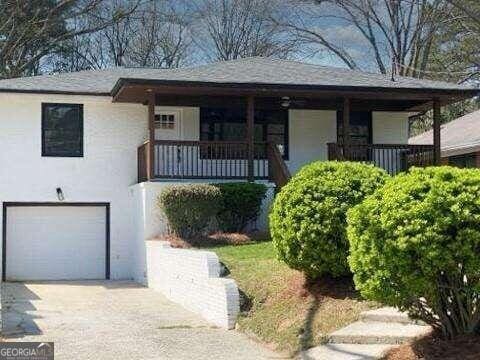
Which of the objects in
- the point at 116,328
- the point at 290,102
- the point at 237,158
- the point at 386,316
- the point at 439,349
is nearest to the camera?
the point at 439,349

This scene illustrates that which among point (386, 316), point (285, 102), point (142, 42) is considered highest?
point (142, 42)

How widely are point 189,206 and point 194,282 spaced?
13.5ft

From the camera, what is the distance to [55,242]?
21078mm

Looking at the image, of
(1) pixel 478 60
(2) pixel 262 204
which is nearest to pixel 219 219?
(2) pixel 262 204

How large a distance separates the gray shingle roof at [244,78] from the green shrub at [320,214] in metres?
7.76

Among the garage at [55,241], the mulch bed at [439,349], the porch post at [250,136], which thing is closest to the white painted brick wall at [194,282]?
the porch post at [250,136]

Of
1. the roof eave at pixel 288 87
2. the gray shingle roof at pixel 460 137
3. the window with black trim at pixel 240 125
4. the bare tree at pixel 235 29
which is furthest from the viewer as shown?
the bare tree at pixel 235 29

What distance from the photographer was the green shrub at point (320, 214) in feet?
36.5

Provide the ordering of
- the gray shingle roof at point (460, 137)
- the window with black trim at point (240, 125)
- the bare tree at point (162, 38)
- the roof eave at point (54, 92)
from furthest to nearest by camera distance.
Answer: the bare tree at point (162, 38) → the gray shingle roof at point (460, 137) → the window with black trim at point (240, 125) → the roof eave at point (54, 92)

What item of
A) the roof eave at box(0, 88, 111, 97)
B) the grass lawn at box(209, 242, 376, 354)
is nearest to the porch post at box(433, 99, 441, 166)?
the grass lawn at box(209, 242, 376, 354)

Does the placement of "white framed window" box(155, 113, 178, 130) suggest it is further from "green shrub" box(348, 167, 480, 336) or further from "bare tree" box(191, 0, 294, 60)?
"bare tree" box(191, 0, 294, 60)

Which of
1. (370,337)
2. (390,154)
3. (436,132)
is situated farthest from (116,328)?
(390,154)

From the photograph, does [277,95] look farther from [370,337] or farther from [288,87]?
[370,337]

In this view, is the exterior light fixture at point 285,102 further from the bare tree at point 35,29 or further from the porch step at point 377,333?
the bare tree at point 35,29
